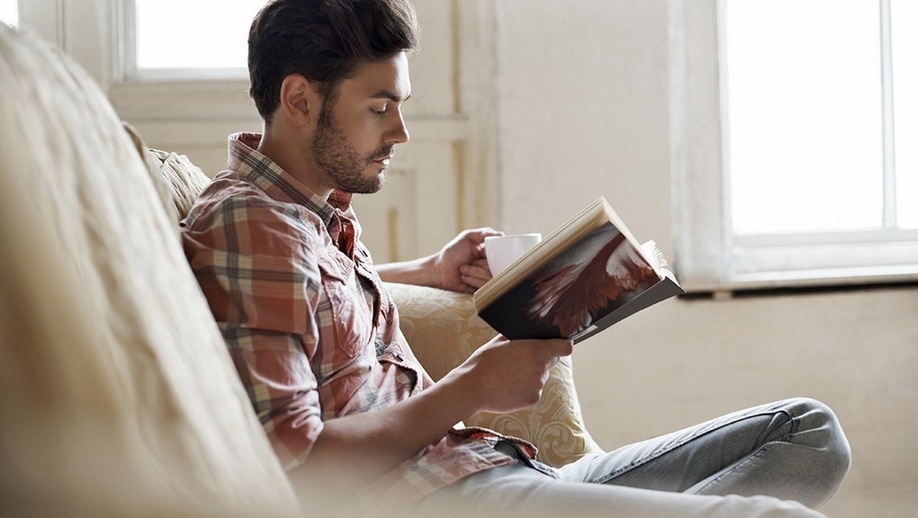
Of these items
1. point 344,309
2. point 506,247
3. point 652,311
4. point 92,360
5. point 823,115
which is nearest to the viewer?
point 92,360

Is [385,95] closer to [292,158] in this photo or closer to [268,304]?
[292,158]

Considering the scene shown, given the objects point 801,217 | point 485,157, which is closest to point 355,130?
point 485,157

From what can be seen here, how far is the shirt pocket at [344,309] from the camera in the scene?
1069 millimetres

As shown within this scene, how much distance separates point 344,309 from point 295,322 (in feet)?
0.42

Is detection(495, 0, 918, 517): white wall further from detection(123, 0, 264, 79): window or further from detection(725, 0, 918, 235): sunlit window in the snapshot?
detection(123, 0, 264, 79): window

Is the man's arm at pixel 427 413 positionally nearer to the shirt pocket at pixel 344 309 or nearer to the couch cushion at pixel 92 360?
the shirt pocket at pixel 344 309

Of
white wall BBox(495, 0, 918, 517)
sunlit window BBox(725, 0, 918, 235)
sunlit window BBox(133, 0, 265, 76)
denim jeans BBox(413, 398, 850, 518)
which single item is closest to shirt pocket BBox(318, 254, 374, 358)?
denim jeans BBox(413, 398, 850, 518)

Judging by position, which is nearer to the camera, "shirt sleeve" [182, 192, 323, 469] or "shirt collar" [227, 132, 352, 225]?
"shirt sleeve" [182, 192, 323, 469]

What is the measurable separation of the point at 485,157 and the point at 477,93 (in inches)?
5.9

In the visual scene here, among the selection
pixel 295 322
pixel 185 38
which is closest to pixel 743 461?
pixel 295 322

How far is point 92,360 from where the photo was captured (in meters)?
0.51

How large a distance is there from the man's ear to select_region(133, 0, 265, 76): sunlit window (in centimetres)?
111

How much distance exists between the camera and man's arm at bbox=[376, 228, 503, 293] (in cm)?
156

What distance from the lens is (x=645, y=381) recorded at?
2.33m
